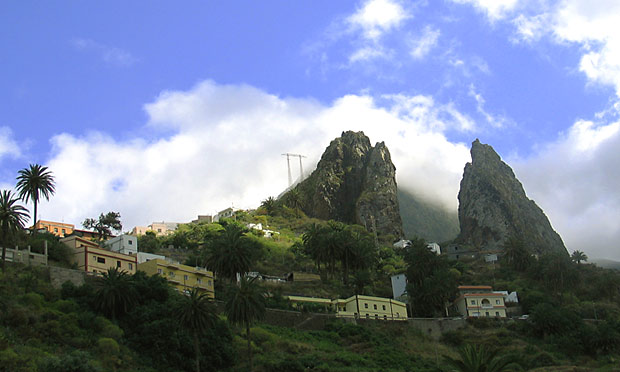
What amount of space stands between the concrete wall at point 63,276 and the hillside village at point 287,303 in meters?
0.15

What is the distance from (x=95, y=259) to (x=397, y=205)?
378 ft

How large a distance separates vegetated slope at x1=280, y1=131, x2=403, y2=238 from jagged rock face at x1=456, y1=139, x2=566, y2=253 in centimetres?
1970

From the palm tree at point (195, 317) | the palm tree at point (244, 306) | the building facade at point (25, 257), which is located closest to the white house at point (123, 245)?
the building facade at point (25, 257)

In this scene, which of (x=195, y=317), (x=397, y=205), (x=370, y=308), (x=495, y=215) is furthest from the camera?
(x=397, y=205)

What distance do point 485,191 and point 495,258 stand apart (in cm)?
5287

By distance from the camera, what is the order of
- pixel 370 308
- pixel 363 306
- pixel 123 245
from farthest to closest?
pixel 123 245 < pixel 363 306 < pixel 370 308

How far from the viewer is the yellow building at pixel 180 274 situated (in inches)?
3226

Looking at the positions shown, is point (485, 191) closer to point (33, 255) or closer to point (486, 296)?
point (486, 296)

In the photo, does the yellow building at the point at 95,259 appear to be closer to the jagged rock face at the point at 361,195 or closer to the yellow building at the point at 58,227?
the yellow building at the point at 58,227

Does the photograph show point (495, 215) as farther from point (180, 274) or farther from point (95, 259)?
point (95, 259)

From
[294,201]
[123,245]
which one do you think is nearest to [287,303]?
[123,245]

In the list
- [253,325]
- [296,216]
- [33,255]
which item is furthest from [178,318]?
[296,216]

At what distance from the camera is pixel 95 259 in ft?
265

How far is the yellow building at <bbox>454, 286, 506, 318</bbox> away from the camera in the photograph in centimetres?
9594
